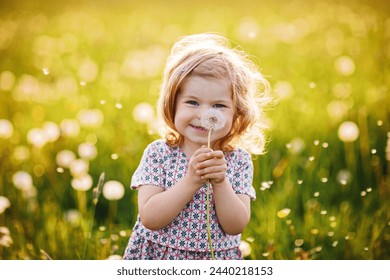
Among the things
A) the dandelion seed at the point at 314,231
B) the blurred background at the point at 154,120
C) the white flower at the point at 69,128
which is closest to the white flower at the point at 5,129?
the blurred background at the point at 154,120

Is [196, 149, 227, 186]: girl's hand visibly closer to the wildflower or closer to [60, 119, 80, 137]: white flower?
the wildflower

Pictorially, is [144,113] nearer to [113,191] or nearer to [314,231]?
[113,191]

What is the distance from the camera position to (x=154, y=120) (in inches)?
62.8

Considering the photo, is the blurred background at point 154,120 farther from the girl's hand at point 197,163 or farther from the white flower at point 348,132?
the girl's hand at point 197,163

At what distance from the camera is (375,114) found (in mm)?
1711

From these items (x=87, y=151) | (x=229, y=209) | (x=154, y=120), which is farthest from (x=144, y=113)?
(x=229, y=209)

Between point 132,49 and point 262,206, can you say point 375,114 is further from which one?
point 132,49

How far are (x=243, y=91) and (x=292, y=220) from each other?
0.46 meters

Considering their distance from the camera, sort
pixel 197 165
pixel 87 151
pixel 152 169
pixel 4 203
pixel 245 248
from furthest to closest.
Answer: pixel 87 151
pixel 4 203
pixel 245 248
pixel 152 169
pixel 197 165

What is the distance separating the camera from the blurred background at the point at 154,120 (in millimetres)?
1396

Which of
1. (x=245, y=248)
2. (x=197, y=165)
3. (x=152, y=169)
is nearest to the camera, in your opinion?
(x=197, y=165)

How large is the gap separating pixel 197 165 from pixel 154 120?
0.61m

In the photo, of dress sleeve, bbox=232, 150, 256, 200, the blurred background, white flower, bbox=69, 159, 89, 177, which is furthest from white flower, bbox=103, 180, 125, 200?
dress sleeve, bbox=232, 150, 256, 200
